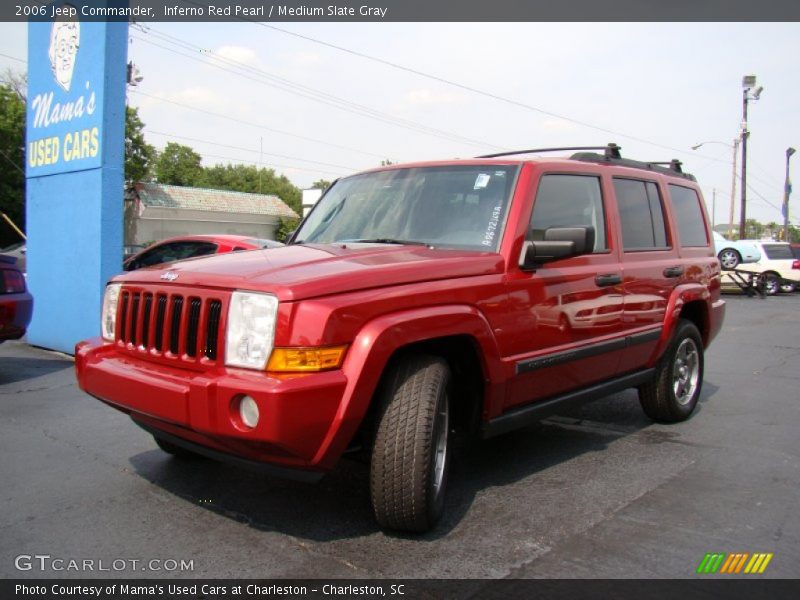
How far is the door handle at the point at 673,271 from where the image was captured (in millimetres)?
5062

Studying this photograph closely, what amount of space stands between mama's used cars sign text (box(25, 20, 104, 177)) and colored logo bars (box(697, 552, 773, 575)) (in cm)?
757

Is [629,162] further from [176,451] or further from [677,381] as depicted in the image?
[176,451]

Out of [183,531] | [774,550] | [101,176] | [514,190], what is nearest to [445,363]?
[514,190]

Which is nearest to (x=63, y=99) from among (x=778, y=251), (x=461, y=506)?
(x=461, y=506)

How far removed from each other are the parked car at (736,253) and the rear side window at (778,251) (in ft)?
1.13

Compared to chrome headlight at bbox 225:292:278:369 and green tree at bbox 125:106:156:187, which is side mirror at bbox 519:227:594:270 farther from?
green tree at bbox 125:106:156:187

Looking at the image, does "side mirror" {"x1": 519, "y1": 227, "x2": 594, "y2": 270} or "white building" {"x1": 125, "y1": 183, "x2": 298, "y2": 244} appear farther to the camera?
"white building" {"x1": 125, "y1": 183, "x2": 298, "y2": 244}

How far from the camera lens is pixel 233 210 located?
4491 centimetres

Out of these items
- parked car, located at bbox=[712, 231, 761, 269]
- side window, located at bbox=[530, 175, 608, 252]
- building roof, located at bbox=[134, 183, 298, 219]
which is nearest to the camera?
side window, located at bbox=[530, 175, 608, 252]

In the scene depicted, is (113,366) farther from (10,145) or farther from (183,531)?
(10,145)

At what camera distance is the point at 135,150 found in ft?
143

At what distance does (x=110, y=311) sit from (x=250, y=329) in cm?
128

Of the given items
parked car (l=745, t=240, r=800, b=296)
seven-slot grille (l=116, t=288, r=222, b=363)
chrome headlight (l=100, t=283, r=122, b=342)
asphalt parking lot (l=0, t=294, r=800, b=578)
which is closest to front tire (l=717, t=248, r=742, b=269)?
parked car (l=745, t=240, r=800, b=296)

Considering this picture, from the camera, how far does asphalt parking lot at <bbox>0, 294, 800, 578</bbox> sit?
9.95ft
